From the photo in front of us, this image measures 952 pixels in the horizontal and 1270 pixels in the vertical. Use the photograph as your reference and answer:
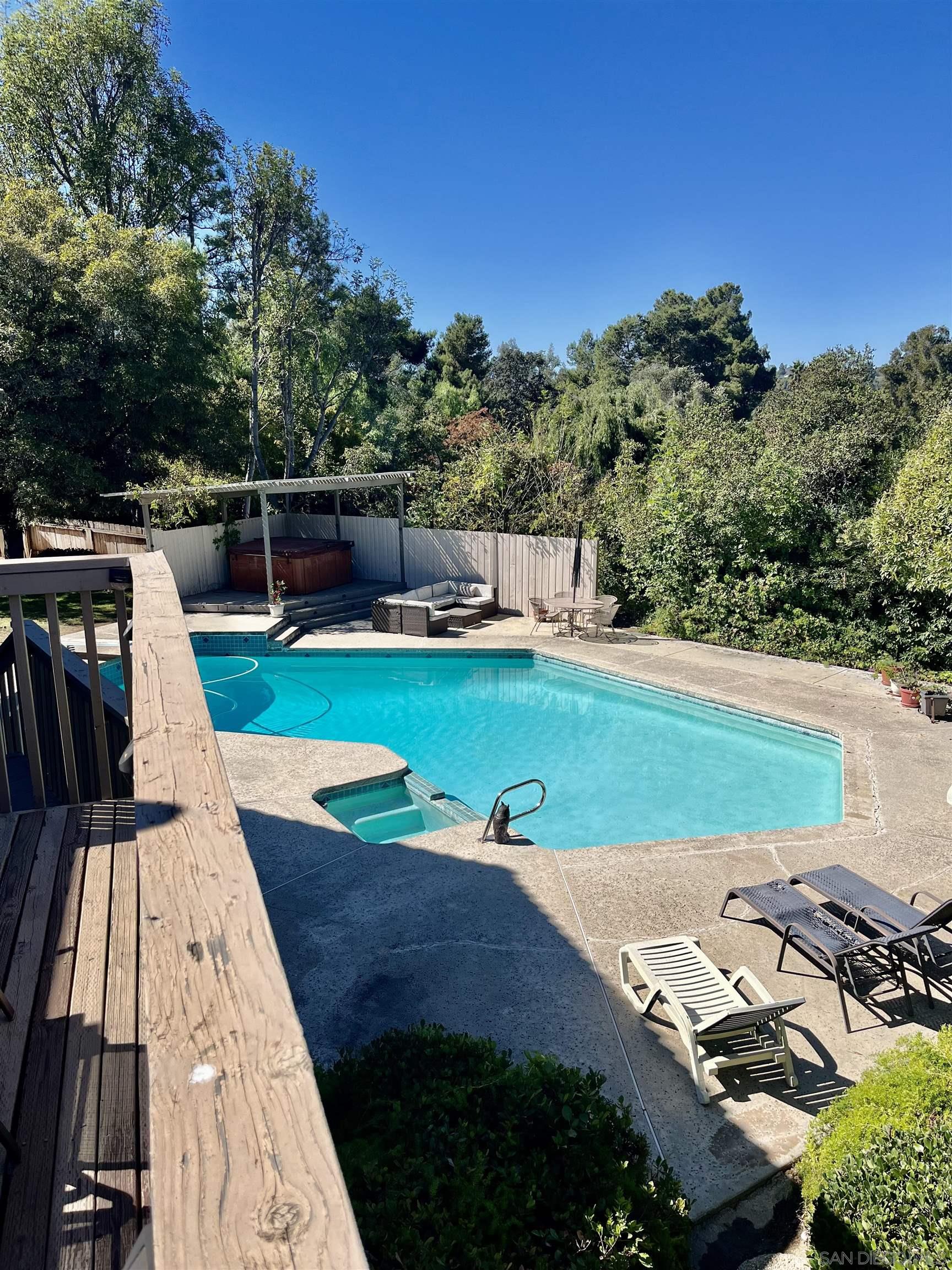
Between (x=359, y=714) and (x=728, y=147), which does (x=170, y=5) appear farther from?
(x=728, y=147)

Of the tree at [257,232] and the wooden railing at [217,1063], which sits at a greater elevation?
the tree at [257,232]

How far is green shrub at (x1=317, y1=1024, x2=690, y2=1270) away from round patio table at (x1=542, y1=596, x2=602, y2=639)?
1142 cm

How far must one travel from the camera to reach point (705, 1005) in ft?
14.8

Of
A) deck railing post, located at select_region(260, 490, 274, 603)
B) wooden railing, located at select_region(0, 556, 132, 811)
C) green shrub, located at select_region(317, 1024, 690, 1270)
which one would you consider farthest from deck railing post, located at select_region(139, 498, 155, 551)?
green shrub, located at select_region(317, 1024, 690, 1270)

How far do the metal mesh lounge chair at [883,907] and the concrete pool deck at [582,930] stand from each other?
36 centimetres

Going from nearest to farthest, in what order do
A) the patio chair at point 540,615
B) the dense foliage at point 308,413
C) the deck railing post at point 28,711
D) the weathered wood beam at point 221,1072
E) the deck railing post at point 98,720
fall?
1. the weathered wood beam at point 221,1072
2. the deck railing post at point 28,711
3. the deck railing post at point 98,720
4. the dense foliage at point 308,413
5. the patio chair at point 540,615

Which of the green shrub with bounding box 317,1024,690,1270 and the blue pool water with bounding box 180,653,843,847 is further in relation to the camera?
the blue pool water with bounding box 180,653,843,847

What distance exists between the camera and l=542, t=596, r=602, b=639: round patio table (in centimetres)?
1470

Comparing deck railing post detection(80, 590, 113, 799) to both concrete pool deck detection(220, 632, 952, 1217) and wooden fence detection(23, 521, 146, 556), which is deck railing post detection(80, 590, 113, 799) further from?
wooden fence detection(23, 521, 146, 556)

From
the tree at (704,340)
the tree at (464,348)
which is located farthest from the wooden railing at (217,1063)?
the tree at (704,340)

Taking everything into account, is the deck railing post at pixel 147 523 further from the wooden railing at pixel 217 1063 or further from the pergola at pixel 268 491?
the wooden railing at pixel 217 1063

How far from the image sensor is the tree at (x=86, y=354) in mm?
16703

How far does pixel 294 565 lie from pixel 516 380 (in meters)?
29.4

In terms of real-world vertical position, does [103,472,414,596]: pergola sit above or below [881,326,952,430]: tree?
below
